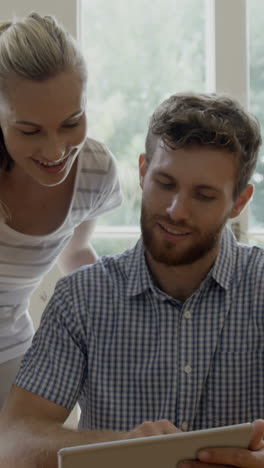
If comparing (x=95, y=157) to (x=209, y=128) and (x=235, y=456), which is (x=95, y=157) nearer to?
(x=209, y=128)

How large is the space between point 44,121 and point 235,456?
28.5 inches

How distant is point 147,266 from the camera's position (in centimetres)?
141

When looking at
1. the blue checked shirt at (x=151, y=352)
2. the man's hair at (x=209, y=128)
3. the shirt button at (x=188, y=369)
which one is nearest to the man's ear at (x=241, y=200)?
the man's hair at (x=209, y=128)

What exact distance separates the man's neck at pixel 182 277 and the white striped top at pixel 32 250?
341 mm

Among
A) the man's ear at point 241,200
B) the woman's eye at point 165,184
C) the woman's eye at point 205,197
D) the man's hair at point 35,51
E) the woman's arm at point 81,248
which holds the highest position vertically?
the man's hair at point 35,51

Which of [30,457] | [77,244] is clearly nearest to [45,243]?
[77,244]

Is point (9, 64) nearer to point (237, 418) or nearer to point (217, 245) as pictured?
point (217, 245)

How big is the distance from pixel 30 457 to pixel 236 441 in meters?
0.44

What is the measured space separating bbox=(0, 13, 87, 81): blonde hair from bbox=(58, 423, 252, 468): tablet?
75cm

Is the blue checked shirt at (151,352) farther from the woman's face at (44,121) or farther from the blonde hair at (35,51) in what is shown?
the blonde hair at (35,51)

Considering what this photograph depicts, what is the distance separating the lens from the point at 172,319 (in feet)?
4.40

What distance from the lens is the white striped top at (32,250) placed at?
61.3 inches

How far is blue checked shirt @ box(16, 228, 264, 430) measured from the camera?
50.8 inches

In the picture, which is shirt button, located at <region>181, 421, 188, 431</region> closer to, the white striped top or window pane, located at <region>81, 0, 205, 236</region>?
the white striped top
